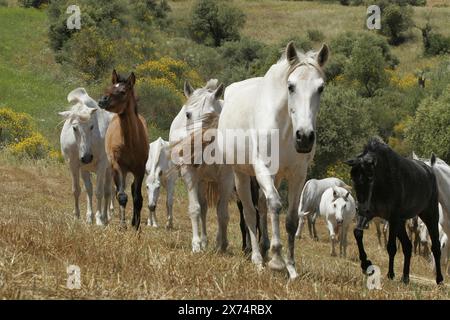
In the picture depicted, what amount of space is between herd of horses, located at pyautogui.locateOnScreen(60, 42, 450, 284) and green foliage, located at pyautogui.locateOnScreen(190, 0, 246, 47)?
230ft

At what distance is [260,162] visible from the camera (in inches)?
299

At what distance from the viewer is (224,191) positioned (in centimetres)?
1049

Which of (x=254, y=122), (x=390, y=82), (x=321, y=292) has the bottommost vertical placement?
(x=390, y=82)

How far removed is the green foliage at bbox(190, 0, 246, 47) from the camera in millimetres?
83312

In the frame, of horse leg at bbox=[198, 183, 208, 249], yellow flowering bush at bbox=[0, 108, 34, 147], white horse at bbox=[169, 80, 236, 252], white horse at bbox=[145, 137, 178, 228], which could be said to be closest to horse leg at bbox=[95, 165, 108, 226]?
horse leg at bbox=[198, 183, 208, 249]

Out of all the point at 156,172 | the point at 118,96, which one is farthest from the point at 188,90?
the point at 156,172

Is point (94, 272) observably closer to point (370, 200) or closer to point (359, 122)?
point (370, 200)

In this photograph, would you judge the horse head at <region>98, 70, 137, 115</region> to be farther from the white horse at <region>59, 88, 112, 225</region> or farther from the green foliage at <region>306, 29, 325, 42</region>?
the green foliage at <region>306, 29, 325, 42</region>

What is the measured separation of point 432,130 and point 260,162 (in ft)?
120

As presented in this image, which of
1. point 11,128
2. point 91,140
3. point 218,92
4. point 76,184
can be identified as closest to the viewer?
point 218,92

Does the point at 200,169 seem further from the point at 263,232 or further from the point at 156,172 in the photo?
the point at 156,172
